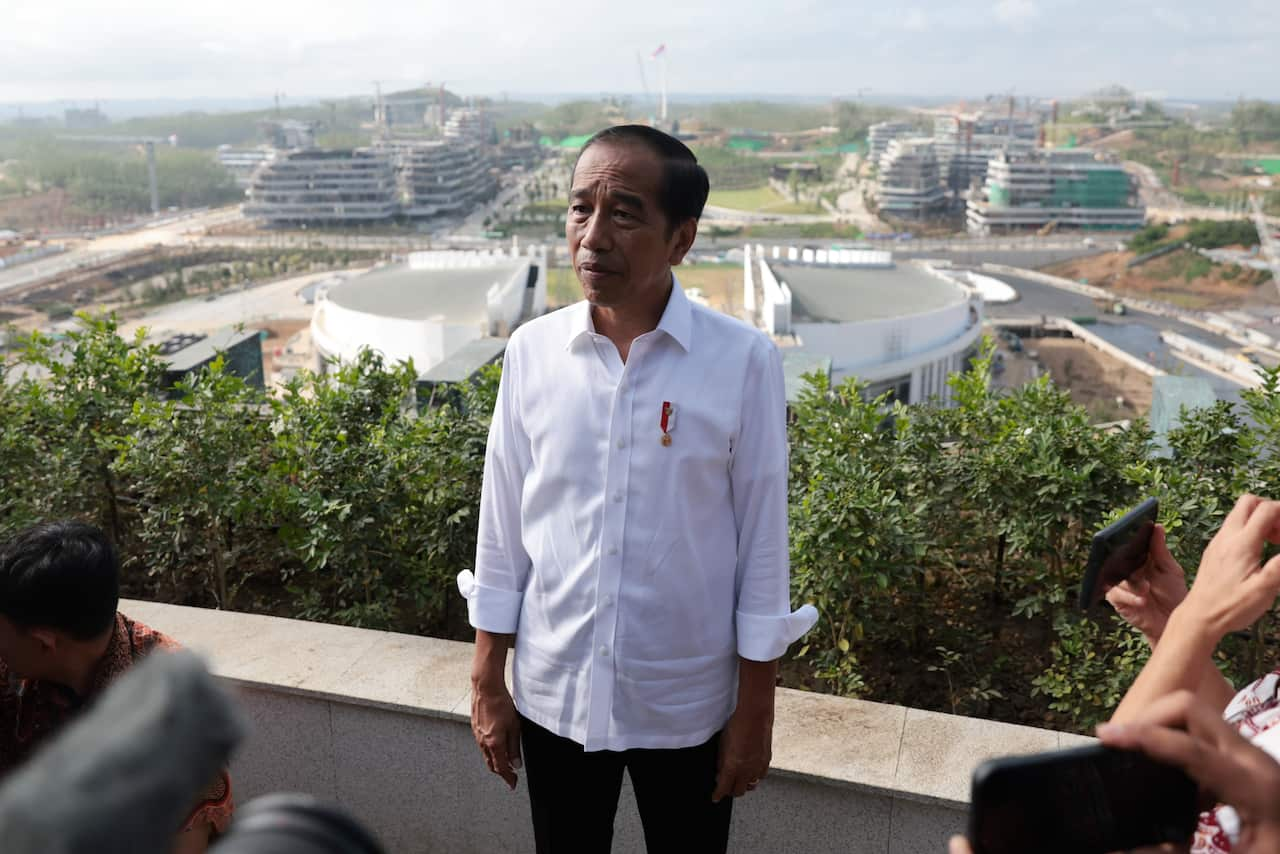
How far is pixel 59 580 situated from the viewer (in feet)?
4.13

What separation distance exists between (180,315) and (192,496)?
142ft

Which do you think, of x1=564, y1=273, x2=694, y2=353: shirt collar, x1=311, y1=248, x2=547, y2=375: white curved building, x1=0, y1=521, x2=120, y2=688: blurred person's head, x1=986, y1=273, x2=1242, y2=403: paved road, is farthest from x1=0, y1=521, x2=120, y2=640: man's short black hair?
x1=986, y1=273, x2=1242, y2=403: paved road

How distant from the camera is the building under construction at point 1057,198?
60.2 m

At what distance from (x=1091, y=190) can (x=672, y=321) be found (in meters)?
66.0

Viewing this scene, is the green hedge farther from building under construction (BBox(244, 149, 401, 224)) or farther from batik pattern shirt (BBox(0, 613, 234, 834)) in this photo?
building under construction (BBox(244, 149, 401, 224))

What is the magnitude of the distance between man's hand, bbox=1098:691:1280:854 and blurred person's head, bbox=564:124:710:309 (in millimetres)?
789

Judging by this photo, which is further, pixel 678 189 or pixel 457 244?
pixel 457 244

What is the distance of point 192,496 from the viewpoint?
8.46ft

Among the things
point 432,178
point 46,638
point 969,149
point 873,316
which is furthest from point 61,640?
point 969,149

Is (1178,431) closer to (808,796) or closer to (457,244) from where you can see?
(808,796)

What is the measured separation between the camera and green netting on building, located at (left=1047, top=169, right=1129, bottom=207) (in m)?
60.2

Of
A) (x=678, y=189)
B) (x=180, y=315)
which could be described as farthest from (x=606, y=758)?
(x=180, y=315)

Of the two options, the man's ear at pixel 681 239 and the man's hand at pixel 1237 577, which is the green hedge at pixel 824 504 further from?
the man's hand at pixel 1237 577

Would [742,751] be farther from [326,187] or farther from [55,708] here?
[326,187]
